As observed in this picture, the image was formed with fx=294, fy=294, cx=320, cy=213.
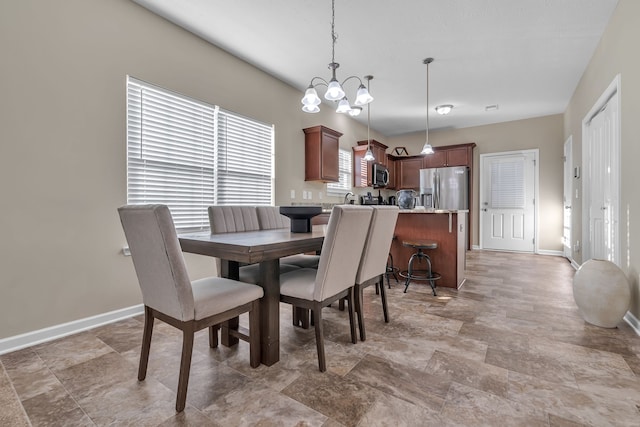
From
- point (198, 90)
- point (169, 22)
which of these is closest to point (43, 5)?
point (169, 22)

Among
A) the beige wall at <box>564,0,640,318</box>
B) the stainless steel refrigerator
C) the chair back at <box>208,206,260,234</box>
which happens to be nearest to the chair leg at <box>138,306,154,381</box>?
the chair back at <box>208,206,260,234</box>

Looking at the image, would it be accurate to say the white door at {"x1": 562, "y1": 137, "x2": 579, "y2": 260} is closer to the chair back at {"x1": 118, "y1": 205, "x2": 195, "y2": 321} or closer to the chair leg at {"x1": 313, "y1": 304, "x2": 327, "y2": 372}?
the chair leg at {"x1": 313, "y1": 304, "x2": 327, "y2": 372}

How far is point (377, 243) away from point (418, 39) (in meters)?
2.37

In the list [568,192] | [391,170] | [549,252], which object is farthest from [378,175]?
[549,252]

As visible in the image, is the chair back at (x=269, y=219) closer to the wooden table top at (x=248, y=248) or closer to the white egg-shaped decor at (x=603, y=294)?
the wooden table top at (x=248, y=248)

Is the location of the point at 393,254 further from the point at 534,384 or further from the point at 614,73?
the point at 614,73

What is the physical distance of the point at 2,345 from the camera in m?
1.89

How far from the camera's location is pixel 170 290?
1373mm

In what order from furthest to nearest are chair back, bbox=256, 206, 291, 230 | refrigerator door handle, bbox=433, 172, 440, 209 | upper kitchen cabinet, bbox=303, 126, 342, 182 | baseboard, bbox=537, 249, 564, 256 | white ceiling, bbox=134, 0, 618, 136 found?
refrigerator door handle, bbox=433, 172, 440, 209
baseboard, bbox=537, 249, 564, 256
upper kitchen cabinet, bbox=303, 126, 342, 182
chair back, bbox=256, 206, 291, 230
white ceiling, bbox=134, 0, 618, 136

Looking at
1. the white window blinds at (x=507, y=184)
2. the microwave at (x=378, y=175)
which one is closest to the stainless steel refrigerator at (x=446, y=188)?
the white window blinds at (x=507, y=184)

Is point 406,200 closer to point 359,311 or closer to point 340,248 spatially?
point 359,311

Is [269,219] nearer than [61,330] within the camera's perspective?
No

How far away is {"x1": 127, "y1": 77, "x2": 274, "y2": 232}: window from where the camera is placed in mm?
2609

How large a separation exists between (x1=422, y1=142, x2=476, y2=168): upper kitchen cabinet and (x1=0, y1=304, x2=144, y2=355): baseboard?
5961mm
